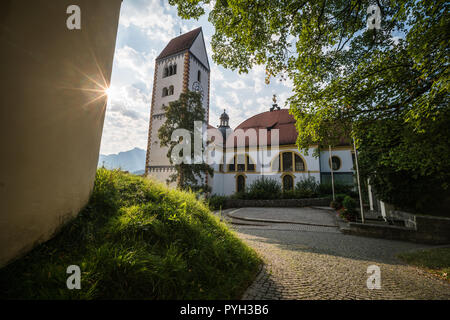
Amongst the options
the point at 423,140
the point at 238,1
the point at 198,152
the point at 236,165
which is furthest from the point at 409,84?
the point at 236,165

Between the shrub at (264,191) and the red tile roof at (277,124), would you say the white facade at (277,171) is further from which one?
the shrub at (264,191)

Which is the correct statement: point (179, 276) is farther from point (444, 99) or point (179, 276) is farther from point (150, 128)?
point (150, 128)

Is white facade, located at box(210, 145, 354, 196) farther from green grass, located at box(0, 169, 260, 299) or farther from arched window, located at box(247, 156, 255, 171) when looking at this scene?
green grass, located at box(0, 169, 260, 299)

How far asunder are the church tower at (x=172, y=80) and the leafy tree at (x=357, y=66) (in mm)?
15653

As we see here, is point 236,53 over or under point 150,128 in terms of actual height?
under

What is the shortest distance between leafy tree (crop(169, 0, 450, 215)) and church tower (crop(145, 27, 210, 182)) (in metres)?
15.7

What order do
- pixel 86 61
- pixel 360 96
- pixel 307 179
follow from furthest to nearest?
pixel 307 179 → pixel 360 96 → pixel 86 61

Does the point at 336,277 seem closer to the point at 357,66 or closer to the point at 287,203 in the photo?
the point at 357,66

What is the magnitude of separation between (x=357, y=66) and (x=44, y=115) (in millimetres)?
7820

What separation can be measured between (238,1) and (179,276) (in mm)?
5166

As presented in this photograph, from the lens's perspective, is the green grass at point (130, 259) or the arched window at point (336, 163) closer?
the green grass at point (130, 259)

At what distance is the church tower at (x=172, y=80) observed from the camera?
835 inches

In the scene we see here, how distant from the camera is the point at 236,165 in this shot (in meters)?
27.1

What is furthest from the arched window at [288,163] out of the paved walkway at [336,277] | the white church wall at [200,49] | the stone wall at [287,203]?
the paved walkway at [336,277]
